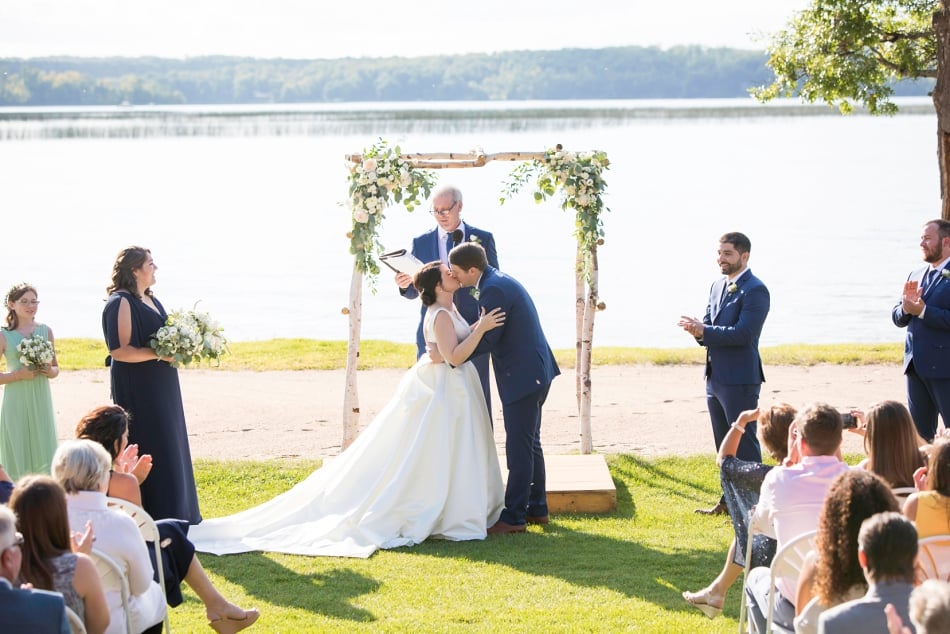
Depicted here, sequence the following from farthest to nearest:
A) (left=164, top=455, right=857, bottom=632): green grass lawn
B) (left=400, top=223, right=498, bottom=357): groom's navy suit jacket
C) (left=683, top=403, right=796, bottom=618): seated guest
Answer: (left=400, top=223, right=498, bottom=357): groom's navy suit jacket → (left=164, top=455, right=857, bottom=632): green grass lawn → (left=683, top=403, right=796, bottom=618): seated guest

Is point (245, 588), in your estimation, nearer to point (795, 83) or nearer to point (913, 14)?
point (795, 83)

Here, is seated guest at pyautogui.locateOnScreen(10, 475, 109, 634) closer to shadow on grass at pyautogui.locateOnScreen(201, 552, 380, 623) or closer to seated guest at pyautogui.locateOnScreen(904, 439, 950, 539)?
shadow on grass at pyautogui.locateOnScreen(201, 552, 380, 623)

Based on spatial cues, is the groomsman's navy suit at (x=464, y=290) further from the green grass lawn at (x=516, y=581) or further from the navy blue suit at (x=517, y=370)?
the green grass lawn at (x=516, y=581)

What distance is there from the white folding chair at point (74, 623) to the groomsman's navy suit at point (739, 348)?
15.8 feet

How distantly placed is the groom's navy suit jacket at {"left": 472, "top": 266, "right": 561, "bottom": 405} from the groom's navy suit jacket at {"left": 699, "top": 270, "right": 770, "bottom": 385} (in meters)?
1.11

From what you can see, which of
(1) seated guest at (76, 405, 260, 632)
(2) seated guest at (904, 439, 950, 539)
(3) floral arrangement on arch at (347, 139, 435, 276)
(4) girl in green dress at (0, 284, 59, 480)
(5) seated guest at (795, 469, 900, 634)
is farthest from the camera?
(3) floral arrangement on arch at (347, 139, 435, 276)

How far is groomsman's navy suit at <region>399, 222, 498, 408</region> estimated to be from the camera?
29.2 ft

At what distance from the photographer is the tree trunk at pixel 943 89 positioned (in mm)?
11211

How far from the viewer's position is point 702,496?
9023 millimetres

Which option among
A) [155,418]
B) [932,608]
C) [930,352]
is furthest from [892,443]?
[155,418]

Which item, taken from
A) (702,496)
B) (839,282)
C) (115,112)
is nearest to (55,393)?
(702,496)

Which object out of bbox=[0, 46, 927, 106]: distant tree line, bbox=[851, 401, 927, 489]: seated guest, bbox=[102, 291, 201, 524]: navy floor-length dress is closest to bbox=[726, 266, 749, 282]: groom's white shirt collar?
bbox=[851, 401, 927, 489]: seated guest

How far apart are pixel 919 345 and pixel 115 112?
6873 inches

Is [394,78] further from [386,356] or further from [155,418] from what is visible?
[155,418]
